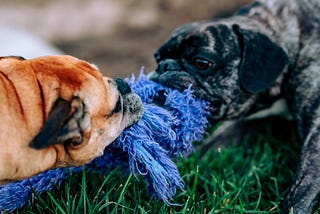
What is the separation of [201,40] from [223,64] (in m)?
0.16

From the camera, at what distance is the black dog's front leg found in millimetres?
2645

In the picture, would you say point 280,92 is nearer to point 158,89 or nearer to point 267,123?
point 267,123

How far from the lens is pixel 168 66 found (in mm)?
2943

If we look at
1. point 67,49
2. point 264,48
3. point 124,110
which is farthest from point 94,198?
point 67,49

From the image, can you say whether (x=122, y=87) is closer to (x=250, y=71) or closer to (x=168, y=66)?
(x=168, y=66)

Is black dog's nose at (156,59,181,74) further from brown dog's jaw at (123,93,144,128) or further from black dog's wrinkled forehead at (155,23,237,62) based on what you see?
brown dog's jaw at (123,93,144,128)

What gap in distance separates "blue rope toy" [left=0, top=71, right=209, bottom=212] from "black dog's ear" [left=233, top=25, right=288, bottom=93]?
0.32m

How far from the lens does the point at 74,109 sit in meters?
2.05

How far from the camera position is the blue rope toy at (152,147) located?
95.0 inches

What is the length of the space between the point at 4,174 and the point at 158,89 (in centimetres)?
93

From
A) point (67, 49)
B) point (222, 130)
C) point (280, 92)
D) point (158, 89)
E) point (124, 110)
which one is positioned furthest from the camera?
point (67, 49)

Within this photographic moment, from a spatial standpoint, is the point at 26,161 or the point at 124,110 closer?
the point at 26,161

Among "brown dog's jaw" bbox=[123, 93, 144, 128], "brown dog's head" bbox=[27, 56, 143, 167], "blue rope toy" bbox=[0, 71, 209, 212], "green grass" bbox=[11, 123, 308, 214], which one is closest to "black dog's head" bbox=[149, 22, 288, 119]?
"blue rope toy" bbox=[0, 71, 209, 212]

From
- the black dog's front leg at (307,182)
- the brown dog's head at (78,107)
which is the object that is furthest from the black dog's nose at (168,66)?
the black dog's front leg at (307,182)
